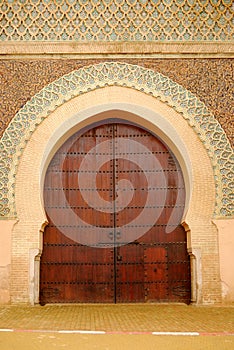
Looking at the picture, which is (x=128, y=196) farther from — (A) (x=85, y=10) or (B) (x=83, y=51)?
(A) (x=85, y=10)

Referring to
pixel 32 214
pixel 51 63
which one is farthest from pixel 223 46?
pixel 32 214

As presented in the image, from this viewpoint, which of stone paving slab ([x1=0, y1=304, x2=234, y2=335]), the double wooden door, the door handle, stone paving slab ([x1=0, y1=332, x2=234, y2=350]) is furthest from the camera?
the door handle

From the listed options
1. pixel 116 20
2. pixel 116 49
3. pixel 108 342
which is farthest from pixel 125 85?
pixel 108 342

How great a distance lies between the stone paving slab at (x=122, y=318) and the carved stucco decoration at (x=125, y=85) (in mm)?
1249

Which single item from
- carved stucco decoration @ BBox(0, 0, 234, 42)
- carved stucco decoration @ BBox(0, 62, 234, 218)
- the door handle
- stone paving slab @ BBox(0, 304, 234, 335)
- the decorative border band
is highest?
carved stucco decoration @ BBox(0, 0, 234, 42)

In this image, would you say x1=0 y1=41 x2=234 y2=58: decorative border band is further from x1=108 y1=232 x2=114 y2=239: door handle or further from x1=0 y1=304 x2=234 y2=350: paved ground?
x1=0 y1=304 x2=234 y2=350: paved ground

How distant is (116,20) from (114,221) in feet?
8.65

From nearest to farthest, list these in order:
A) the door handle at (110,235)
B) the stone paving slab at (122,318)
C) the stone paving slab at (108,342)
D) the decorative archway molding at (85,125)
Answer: the stone paving slab at (108,342), the stone paving slab at (122,318), the decorative archway molding at (85,125), the door handle at (110,235)

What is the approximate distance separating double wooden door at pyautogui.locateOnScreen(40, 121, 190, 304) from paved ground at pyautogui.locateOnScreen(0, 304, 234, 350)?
34cm

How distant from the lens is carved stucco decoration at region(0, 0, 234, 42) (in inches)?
234

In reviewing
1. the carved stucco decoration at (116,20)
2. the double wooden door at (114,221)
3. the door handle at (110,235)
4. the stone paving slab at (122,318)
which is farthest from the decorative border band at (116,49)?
the stone paving slab at (122,318)

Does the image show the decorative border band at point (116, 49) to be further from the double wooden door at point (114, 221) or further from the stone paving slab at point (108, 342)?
the stone paving slab at point (108, 342)

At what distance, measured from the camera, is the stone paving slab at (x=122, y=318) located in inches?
155

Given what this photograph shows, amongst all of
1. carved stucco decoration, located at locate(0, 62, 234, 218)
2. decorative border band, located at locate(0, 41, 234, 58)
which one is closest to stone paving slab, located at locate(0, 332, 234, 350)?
carved stucco decoration, located at locate(0, 62, 234, 218)
